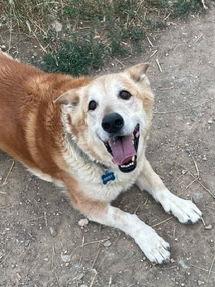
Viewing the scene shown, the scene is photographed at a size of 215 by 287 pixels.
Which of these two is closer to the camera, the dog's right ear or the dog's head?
the dog's head

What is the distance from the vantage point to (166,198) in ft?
12.1

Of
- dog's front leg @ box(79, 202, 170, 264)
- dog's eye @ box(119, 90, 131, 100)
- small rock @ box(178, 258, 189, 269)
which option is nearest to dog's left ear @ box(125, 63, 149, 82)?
dog's eye @ box(119, 90, 131, 100)

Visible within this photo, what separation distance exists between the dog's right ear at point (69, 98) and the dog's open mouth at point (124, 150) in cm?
39

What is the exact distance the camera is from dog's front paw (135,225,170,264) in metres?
3.39

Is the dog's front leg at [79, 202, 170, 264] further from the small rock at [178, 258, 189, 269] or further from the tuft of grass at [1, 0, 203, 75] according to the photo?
the tuft of grass at [1, 0, 203, 75]

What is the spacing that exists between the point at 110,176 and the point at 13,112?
907 millimetres

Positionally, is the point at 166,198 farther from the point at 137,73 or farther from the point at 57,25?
the point at 57,25

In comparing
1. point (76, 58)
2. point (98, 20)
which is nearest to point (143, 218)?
point (76, 58)

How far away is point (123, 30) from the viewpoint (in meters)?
5.03

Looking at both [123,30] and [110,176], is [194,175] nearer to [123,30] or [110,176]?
[110,176]

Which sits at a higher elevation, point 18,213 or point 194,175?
point 194,175

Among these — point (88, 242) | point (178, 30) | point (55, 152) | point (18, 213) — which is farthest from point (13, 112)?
point (178, 30)

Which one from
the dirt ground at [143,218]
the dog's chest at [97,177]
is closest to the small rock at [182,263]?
the dirt ground at [143,218]

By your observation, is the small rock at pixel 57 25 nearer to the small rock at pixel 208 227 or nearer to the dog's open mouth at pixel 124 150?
the dog's open mouth at pixel 124 150
